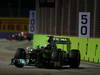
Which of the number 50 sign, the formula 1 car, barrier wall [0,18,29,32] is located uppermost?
the number 50 sign

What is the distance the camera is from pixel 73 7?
3200 centimetres

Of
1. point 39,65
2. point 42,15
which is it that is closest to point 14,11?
point 42,15

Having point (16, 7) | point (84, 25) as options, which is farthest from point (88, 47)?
point (16, 7)

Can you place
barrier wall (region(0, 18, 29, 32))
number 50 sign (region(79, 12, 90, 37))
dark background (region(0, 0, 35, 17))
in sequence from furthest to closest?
dark background (region(0, 0, 35, 17))
barrier wall (region(0, 18, 29, 32))
number 50 sign (region(79, 12, 90, 37))

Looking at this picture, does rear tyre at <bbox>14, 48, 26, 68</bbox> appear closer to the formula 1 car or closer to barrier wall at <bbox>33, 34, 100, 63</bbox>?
the formula 1 car

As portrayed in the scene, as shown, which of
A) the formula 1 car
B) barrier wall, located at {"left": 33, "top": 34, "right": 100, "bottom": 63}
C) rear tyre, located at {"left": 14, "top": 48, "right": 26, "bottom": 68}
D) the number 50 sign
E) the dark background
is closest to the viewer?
the formula 1 car

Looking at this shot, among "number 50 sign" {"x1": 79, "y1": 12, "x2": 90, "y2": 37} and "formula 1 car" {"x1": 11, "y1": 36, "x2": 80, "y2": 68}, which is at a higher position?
"number 50 sign" {"x1": 79, "y1": 12, "x2": 90, "y2": 37}

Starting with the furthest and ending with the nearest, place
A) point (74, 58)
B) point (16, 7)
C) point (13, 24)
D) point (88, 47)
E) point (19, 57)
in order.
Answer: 1. point (16, 7)
2. point (13, 24)
3. point (88, 47)
4. point (74, 58)
5. point (19, 57)

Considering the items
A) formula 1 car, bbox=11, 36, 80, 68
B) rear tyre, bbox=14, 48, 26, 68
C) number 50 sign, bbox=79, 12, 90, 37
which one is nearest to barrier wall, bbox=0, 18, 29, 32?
number 50 sign, bbox=79, 12, 90, 37

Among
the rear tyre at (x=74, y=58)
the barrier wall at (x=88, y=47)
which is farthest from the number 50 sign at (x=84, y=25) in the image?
the rear tyre at (x=74, y=58)

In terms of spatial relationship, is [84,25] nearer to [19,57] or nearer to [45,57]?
[45,57]

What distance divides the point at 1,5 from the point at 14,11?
7.20m

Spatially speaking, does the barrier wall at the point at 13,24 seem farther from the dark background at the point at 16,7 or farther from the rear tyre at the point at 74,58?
the rear tyre at the point at 74,58

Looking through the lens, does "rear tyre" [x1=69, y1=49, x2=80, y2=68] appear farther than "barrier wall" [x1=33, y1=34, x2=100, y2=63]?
No
